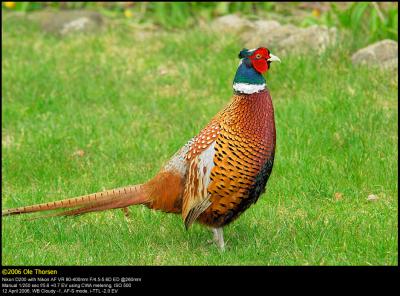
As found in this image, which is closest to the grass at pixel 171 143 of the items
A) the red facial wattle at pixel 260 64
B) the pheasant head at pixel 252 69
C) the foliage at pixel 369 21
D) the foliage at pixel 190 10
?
the foliage at pixel 190 10

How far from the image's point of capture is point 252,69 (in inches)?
229

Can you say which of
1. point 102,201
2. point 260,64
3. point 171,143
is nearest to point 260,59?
point 260,64

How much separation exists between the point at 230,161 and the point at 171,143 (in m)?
2.50

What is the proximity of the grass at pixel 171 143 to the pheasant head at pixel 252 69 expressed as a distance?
41.2 inches

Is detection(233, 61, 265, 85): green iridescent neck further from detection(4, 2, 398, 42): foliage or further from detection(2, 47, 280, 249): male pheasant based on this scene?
detection(4, 2, 398, 42): foliage

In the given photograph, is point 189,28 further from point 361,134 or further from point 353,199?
point 353,199

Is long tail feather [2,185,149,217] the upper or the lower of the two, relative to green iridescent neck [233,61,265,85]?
lower

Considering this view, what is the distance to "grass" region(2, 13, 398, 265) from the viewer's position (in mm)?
6090

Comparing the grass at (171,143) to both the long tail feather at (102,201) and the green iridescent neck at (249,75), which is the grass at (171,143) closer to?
the long tail feather at (102,201)

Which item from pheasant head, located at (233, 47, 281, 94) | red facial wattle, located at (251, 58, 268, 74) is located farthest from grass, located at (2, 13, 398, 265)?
red facial wattle, located at (251, 58, 268, 74)

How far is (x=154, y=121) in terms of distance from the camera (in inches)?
348

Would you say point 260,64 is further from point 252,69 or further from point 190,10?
point 190,10

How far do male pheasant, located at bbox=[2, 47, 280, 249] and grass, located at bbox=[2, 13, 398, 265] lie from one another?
0.35 meters

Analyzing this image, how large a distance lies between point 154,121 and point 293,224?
2813 mm
